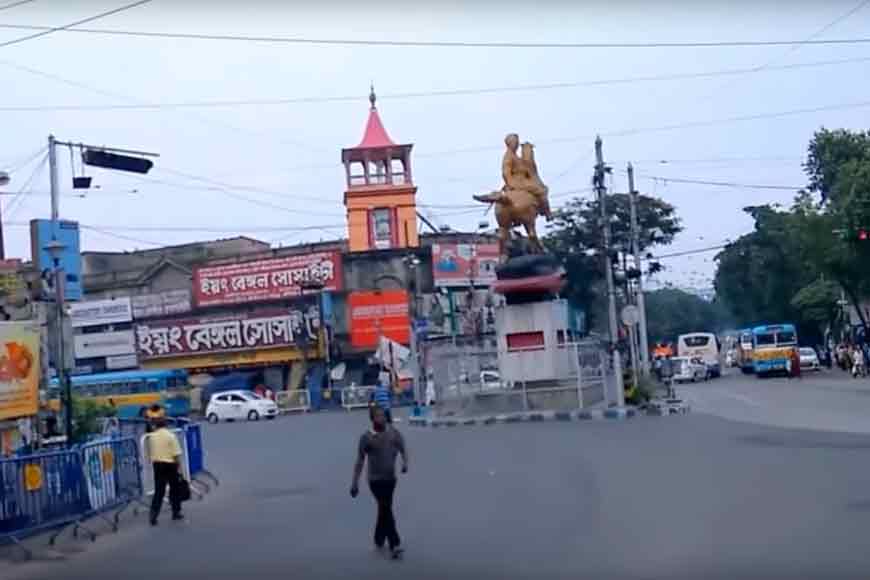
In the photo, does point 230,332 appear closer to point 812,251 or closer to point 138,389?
point 138,389

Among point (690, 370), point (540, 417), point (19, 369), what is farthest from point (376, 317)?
point (19, 369)

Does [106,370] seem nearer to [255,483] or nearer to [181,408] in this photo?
[181,408]

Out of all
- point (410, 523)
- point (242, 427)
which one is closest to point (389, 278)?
point (242, 427)

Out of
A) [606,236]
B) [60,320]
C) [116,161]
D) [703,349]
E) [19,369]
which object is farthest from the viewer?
[703,349]

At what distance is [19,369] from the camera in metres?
19.7

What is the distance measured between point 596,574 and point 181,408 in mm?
54268

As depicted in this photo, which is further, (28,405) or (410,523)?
(28,405)

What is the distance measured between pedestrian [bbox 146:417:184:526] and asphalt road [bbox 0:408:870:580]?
0.37 metres

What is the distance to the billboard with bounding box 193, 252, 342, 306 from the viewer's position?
7162 cm

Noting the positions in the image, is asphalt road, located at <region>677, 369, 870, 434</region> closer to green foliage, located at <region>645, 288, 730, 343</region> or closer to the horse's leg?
the horse's leg

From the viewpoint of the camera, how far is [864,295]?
67.5 meters

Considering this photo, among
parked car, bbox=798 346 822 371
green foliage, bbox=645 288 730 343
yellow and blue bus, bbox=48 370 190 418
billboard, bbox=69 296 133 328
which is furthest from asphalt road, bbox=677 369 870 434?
green foliage, bbox=645 288 730 343

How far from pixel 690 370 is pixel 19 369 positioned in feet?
195

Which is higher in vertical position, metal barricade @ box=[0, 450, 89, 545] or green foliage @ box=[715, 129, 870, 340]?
green foliage @ box=[715, 129, 870, 340]
